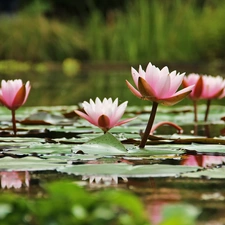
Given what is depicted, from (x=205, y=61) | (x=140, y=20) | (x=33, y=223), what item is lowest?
(x=33, y=223)

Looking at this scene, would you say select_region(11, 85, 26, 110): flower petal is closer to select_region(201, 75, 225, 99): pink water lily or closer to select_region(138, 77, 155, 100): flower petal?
select_region(138, 77, 155, 100): flower petal

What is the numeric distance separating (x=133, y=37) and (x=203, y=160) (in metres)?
10.8

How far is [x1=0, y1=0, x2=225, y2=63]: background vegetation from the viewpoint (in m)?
12.4

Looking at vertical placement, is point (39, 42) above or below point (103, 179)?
above

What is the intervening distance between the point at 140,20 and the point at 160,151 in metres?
10.9

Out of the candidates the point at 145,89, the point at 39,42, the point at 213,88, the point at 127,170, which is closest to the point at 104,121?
the point at 145,89

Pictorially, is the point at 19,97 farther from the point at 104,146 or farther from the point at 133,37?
the point at 133,37

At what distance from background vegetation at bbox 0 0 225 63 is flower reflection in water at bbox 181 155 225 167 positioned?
1007 cm

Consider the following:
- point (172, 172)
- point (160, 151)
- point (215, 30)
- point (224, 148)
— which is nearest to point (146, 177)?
point (172, 172)

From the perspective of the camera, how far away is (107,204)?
36.1 inches

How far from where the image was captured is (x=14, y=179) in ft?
5.14

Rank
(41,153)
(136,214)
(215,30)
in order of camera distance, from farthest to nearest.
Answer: (215,30) → (41,153) → (136,214)

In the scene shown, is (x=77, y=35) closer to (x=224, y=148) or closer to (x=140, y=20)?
(x=140, y=20)

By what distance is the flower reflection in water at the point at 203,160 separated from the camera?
5.91 feet
